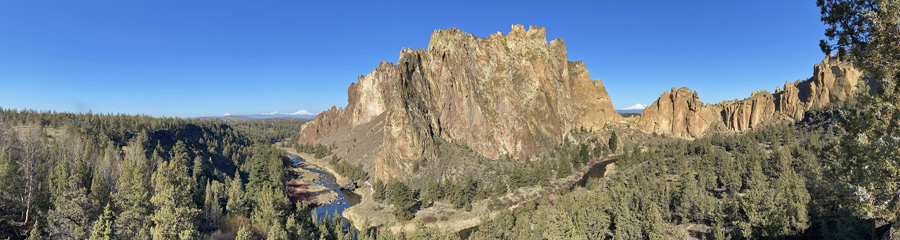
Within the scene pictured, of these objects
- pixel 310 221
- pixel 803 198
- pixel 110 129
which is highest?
pixel 110 129

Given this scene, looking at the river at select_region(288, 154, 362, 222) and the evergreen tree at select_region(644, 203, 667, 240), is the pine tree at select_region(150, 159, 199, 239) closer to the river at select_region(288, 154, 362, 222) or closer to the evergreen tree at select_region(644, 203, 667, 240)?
the river at select_region(288, 154, 362, 222)

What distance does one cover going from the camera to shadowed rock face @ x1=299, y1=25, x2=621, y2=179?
101 metres

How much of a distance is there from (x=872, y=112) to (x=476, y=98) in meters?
105

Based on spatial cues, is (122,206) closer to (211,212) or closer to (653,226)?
(211,212)

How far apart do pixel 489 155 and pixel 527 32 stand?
5276cm

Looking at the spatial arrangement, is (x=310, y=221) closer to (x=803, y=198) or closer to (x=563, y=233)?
(x=563, y=233)

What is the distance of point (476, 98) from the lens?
381ft

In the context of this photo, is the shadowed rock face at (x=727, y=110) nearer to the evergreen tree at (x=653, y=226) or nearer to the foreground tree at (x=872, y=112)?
the evergreen tree at (x=653, y=226)

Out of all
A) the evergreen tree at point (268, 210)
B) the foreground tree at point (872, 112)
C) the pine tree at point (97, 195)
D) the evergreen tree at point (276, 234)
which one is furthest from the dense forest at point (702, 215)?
the pine tree at point (97, 195)

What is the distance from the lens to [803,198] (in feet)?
139

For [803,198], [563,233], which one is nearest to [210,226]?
Result: [563,233]

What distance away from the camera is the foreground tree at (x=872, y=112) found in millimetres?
10484

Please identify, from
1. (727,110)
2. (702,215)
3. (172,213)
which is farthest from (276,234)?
(727,110)

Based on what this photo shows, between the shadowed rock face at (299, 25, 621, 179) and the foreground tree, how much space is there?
87920 millimetres
